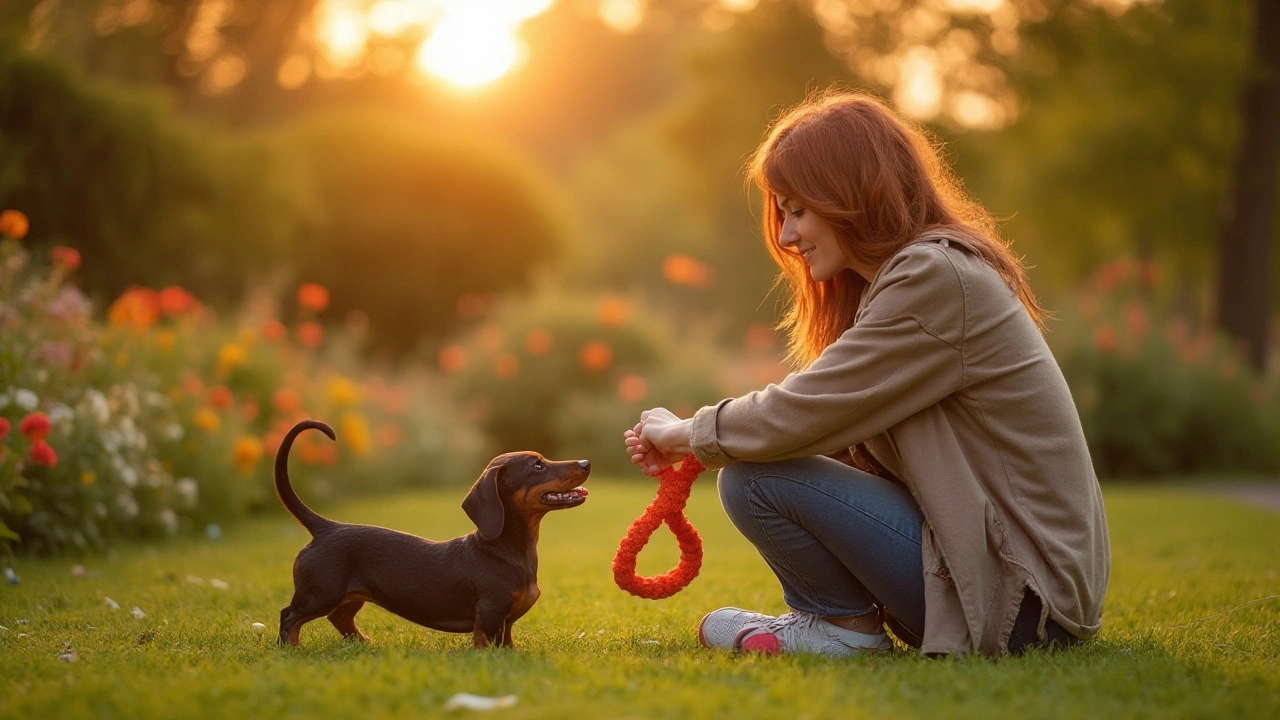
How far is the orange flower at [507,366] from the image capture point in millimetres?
14531

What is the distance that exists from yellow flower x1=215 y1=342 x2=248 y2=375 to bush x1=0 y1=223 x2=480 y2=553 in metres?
0.02

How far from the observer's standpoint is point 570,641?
4156 millimetres

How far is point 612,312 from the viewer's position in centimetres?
1411

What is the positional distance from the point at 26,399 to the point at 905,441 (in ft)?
14.8

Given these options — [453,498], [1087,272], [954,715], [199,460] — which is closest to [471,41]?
[1087,272]

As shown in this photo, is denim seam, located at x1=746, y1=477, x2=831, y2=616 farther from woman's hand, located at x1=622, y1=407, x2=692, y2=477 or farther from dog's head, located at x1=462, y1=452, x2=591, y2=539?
dog's head, located at x1=462, y1=452, x2=591, y2=539

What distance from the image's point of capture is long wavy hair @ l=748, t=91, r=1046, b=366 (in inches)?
148

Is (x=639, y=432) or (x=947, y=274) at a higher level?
(x=947, y=274)

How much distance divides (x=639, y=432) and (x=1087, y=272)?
2257 centimetres

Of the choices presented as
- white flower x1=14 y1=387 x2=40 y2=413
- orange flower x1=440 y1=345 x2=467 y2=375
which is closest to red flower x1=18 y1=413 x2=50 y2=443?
white flower x1=14 y1=387 x2=40 y2=413

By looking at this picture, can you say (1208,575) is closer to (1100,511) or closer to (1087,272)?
(1100,511)

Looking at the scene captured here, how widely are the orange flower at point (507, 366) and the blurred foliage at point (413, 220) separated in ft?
23.2

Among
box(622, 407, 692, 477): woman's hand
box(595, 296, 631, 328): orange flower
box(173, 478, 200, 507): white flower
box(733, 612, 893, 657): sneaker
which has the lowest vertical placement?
box(173, 478, 200, 507): white flower

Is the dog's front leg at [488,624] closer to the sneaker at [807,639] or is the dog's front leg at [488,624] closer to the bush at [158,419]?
the sneaker at [807,639]
